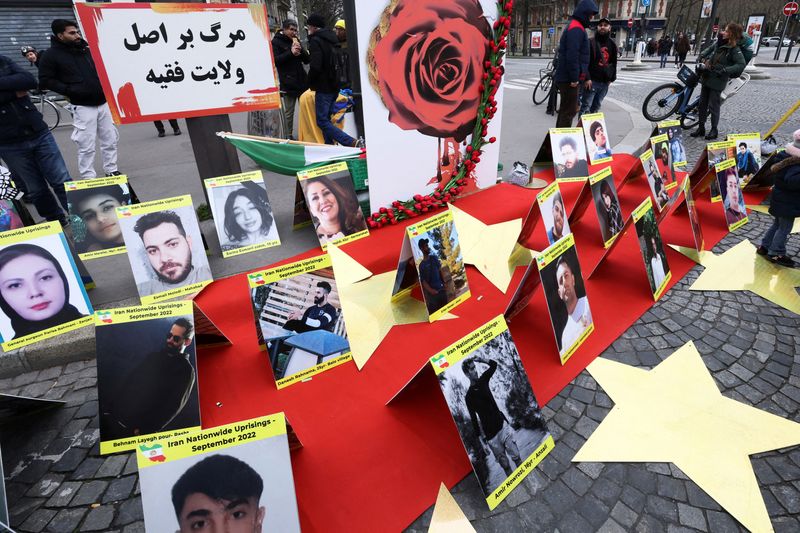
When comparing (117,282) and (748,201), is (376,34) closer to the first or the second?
(117,282)

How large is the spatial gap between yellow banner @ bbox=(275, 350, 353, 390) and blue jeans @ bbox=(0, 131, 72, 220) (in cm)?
310

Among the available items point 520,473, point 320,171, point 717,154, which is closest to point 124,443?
point 520,473

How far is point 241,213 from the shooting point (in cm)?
359

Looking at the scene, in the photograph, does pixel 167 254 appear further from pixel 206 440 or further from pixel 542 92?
pixel 542 92

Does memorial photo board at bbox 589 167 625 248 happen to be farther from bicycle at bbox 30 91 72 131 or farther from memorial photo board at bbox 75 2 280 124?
bicycle at bbox 30 91 72 131

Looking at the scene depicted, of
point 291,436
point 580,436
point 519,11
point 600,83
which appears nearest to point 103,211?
point 291,436

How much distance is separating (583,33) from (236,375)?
18.8 feet

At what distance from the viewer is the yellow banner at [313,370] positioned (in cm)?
227

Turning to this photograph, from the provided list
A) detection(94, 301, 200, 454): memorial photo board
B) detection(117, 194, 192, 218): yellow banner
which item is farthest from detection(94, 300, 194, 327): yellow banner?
detection(117, 194, 192, 218): yellow banner

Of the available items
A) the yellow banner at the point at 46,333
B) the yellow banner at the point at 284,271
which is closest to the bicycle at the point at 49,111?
the yellow banner at the point at 46,333

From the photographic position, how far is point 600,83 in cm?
642

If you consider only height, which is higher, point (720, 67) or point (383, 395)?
point (720, 67)

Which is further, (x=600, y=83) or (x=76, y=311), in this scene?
(x=600, y=83)

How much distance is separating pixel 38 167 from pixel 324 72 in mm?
3156
